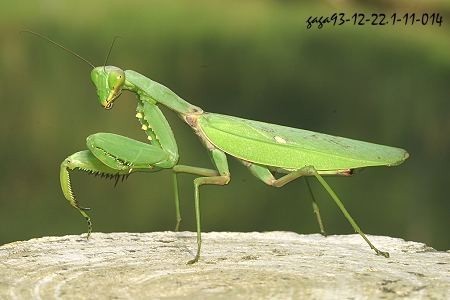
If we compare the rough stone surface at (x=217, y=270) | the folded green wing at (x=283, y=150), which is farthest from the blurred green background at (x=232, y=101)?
the folded green wing at (x=283, y=150)

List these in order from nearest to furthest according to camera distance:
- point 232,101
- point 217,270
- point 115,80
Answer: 1. point 217,270
2. point 115,80
3. point 232,101

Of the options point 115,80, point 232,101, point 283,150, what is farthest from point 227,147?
point 232,101

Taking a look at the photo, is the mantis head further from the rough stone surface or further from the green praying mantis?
the rough stone surface

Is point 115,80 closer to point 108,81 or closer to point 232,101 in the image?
point 108,81

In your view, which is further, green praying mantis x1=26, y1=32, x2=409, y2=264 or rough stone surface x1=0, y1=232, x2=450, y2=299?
green praying mantis x1=26, y1=32, x2=409, y2=264

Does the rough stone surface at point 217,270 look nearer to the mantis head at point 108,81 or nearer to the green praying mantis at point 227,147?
the green praying mantis at point 227,147

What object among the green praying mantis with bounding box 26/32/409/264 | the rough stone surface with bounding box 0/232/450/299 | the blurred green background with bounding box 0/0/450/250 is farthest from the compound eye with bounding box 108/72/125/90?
the blurred green background with bounding box 0/0/450/250

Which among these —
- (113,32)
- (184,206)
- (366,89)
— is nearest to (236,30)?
(113,32)
